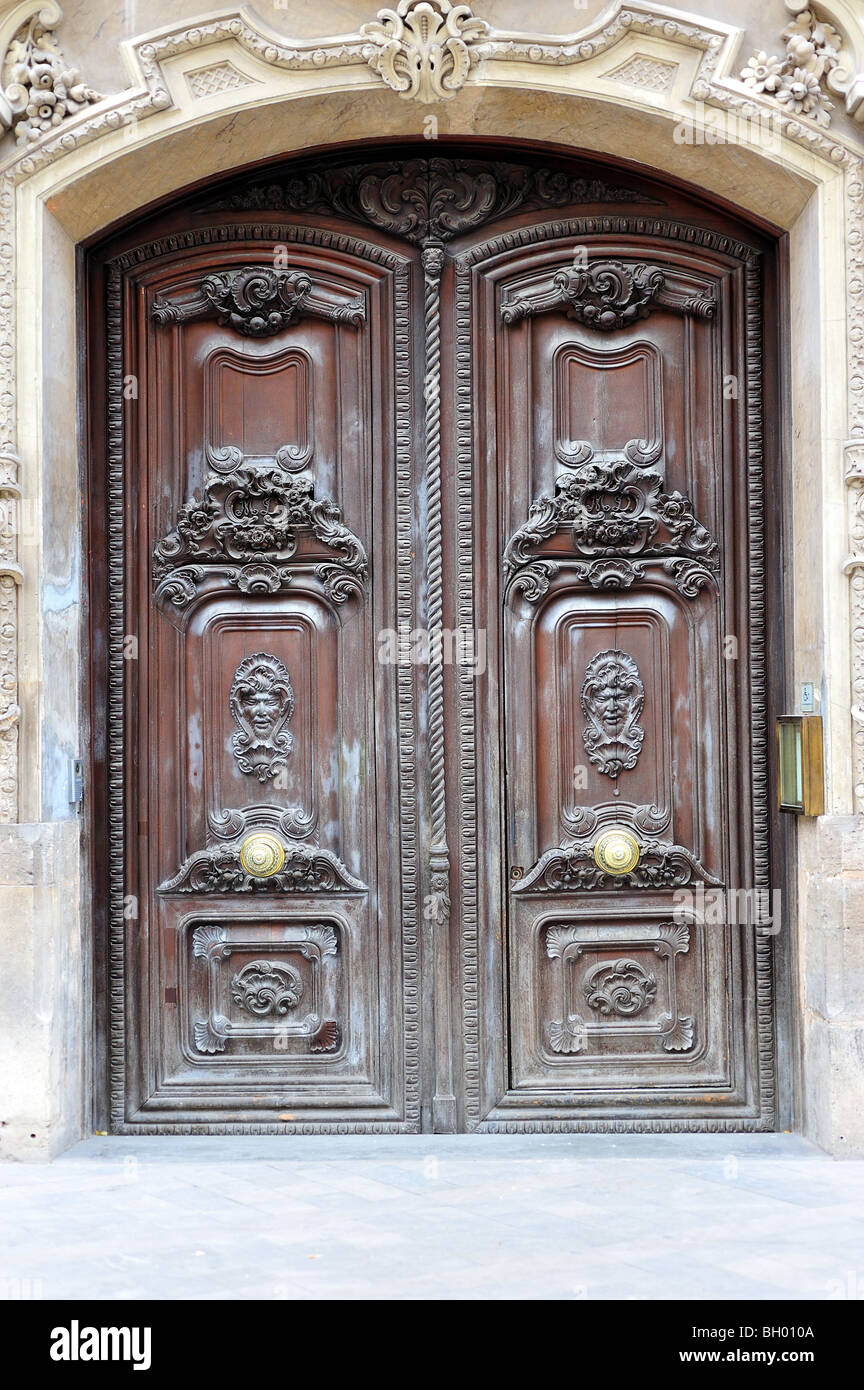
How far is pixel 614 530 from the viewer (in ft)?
17.5

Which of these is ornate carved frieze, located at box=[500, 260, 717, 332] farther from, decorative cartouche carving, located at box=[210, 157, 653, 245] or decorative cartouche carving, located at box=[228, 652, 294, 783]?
decorative cartouche carving, located at box=[228, 652, 294, 783]

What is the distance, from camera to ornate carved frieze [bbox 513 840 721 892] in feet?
17.5

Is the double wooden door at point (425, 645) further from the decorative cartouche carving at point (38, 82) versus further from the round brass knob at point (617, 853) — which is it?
the decorative cartouche carving at point (38, 82)

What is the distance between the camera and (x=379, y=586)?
5.39 m

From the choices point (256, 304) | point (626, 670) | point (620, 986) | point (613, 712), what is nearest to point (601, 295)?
point (256, 304)

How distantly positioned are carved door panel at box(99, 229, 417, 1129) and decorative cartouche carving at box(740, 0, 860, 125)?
4.81ft

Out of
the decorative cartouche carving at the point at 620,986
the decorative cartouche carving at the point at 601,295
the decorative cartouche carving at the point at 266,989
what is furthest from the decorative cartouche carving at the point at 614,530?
the decorative cartouche carving at the point at 266,989

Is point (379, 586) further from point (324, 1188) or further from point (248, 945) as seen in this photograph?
point (324, 1188)

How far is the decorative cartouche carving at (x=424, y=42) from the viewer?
496cm

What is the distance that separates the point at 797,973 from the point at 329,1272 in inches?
87.8

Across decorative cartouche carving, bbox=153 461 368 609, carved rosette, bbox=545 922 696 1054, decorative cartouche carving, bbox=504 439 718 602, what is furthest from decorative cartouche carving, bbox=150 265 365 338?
carved rosette, bbox=545 922 696 1054

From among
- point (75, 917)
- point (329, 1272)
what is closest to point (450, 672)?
point (75, 917)

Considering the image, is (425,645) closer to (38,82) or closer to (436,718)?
(436,718)

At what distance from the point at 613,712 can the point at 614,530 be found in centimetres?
68
